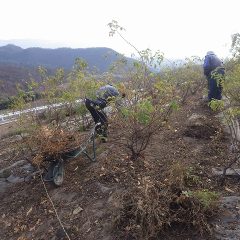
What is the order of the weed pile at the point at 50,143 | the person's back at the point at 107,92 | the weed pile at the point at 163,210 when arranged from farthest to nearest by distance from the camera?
the person's back at the point at 107,92
the weed pile at the point at 50,143
the weed pile at the point at 163,210

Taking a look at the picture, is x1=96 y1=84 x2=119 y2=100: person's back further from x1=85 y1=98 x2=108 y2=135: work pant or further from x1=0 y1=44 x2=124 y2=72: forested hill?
x1=0 y1=44 x2=124 y2=72: forested hill

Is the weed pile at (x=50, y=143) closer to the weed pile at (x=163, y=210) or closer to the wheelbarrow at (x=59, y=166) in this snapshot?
the wheelbarrow at (x=59, y=166)

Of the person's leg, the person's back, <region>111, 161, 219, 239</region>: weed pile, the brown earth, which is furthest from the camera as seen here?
the person's leg

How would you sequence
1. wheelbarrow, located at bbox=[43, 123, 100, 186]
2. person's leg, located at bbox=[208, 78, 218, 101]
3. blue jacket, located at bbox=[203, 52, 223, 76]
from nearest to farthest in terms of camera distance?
wheelbarrow, located at bbox=[43, 123, 100, 186]
person's leg, located at bbox=[208, 78, 218, 101]
blue jacket, located at bbox=[203, 52, 223, 76]

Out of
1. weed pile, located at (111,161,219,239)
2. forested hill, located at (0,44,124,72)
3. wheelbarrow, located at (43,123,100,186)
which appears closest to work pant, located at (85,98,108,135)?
wheelbarrow, located at (43,123,100,186)

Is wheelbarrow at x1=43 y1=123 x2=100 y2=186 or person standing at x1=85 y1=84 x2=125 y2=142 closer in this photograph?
wheelbarrow at x1=43 y1=123 x2=100 y2=186

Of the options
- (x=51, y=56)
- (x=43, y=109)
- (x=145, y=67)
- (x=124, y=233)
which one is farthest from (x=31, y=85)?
(x=51, y=56)

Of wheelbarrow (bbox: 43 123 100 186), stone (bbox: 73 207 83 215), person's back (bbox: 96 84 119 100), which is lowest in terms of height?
stone (bbox: 73 207 83 215)

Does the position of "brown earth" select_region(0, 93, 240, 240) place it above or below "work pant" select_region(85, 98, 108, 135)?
below

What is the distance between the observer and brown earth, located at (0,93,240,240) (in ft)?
16.1

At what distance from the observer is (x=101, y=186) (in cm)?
562

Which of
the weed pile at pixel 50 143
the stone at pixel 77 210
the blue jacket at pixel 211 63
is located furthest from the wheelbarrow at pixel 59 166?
the blue jacket at pixel 211 63

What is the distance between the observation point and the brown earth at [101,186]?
16.1 ft

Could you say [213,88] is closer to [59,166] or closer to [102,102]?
[102,102]
